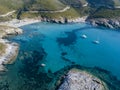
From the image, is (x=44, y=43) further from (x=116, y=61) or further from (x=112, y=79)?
(x=112, y=79)

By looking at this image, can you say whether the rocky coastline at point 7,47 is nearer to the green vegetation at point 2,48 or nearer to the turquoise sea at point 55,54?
the green vegetation at point 2,48

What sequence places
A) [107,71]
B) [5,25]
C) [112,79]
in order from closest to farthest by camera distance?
[112,79] → [107,71] → [5,25]

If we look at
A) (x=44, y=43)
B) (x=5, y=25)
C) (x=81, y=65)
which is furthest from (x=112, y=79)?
(x=5, y=25)

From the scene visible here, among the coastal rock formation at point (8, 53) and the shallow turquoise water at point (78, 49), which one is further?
the shallow turquoise water at point (78, 49)

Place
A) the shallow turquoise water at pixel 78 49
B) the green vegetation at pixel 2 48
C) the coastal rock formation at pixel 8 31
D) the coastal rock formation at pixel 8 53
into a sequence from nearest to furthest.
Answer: the coastal rock formation at pixel 8 53, the shallow turquoise water at pixel 78 49, the green vegetation at pixel 2 48, the coastal rock formation at pixel 8 31

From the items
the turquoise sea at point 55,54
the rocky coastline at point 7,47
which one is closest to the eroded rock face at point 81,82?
the turquoise sea at point 55,54

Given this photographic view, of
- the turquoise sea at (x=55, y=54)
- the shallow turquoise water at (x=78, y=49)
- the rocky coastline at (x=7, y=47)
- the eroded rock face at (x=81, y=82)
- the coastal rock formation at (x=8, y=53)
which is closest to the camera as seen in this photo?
the eroded rock face at (x=81, y=82)

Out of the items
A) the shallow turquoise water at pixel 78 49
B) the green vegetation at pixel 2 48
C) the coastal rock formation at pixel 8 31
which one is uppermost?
the green vegetation at pixel 2 48

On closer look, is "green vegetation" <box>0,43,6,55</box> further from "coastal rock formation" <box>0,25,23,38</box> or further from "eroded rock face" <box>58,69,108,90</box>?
"eroded rock face" <box>58,69,108,90</box>
